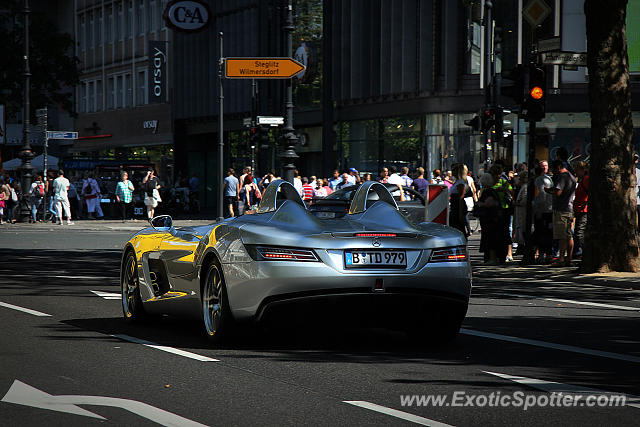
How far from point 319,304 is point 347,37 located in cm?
4105

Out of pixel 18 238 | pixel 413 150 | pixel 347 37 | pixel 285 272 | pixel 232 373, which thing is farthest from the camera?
pixel 347 37

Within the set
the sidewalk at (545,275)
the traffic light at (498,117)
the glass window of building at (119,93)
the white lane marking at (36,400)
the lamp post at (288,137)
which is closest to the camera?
the white lane marking at (36,400)

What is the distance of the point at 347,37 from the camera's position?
160 ft

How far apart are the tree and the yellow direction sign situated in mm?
29716

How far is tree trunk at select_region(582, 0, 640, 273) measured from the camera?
16.5 m

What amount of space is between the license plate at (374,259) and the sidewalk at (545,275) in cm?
762

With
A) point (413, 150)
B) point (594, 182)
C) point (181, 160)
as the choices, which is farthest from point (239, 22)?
point (594, 182)

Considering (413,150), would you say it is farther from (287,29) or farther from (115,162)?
(287,29)

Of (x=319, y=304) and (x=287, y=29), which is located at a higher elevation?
(x=287, y=29)

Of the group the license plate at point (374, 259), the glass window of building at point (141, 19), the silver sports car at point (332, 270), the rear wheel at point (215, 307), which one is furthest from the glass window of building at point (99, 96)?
the license plate at point (374, 259)

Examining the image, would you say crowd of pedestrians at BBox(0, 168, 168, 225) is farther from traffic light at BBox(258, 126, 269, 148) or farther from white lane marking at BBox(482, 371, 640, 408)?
white lane marking at BBox(482, 371, 640, 408)

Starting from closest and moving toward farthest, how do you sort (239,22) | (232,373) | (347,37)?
(232,373)
(347,37)
(239,22)

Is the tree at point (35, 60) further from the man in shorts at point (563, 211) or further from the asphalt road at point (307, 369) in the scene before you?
the asphalt road at point (307, 369)

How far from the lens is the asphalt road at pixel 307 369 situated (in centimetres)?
616
